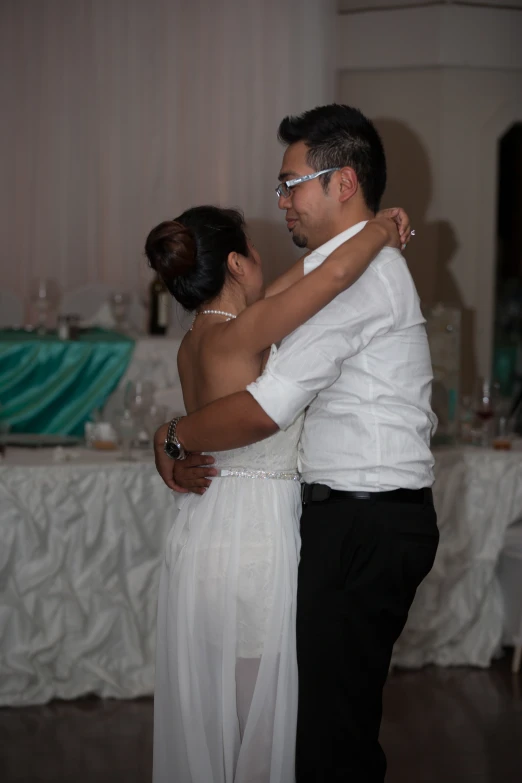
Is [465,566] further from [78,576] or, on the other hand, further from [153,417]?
[78,576]

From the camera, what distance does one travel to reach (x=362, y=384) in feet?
5.82

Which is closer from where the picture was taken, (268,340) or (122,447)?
(268,340)

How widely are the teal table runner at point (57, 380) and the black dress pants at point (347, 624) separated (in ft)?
8.55

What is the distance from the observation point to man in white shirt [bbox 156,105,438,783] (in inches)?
69.6

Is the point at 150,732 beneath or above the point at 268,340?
beneath

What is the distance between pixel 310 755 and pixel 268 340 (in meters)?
0.74

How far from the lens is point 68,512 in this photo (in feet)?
11.4

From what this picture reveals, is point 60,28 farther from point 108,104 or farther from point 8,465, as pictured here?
point 8,465


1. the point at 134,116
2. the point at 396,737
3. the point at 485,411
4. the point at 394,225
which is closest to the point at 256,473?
the point at 394,225

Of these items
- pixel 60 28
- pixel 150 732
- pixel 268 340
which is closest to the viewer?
pixel 268 340

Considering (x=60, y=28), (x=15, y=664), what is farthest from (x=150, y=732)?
(x=60, y=28)

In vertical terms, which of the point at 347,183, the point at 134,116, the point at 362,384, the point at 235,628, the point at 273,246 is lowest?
the point at 235,628

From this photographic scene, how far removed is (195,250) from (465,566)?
2415 millimetres

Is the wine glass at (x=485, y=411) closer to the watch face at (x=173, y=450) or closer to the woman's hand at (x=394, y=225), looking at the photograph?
the woman's hand at (x=394, y=225)
